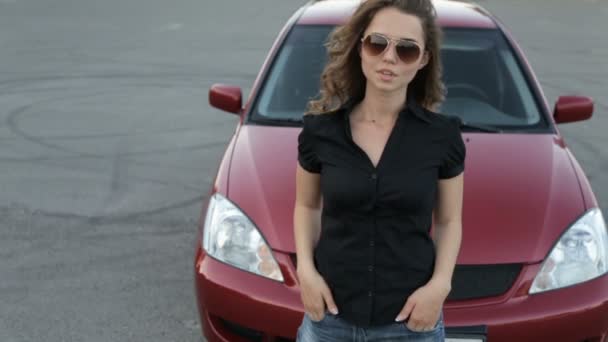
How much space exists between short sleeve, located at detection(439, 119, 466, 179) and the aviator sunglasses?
202mm

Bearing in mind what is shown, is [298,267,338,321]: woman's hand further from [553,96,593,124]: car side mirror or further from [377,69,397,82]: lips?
[553,96,593,124]: car side mirror

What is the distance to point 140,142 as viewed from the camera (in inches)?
281

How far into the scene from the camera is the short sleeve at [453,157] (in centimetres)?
196

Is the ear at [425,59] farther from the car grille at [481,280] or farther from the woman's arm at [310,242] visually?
the car grille at [481,280]

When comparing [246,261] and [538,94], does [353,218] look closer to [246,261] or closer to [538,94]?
[246,261]

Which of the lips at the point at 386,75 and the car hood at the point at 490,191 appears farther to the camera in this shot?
the car hood at the point at 490,191

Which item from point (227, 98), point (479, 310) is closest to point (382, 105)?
point (479, 310)

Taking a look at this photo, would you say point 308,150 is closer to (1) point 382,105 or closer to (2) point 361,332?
(1) point 382,105

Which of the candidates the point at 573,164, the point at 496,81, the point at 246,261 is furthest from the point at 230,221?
the point at 496,81

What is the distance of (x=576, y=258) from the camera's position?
3.09 meters

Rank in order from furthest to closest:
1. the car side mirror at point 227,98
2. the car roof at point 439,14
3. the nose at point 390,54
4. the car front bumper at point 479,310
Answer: the car roof at point 439,14, the car side mirror at point 227,98, the car front bumper at point 479,310, the nose at point 390,54

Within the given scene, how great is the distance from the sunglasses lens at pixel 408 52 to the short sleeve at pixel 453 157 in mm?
197

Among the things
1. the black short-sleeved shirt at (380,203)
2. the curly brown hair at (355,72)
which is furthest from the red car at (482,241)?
the curly brown hair at (355,72)

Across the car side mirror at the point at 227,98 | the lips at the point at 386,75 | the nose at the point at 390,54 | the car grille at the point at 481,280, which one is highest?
the nose at the point at 390,54
